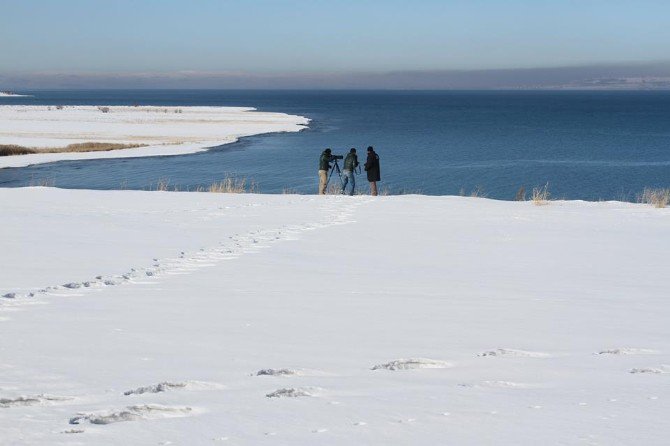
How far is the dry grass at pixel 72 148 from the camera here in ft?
145

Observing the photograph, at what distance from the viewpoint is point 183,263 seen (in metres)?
11.3

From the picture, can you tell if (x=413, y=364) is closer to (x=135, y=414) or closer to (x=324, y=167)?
(x=135, y=414)

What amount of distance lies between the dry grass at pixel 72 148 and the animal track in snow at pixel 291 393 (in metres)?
41.3

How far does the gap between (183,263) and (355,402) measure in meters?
6.65

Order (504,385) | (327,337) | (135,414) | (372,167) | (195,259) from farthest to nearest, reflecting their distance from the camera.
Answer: (372,167) → (195,259) → (327,337) → (504,385) → (135,414)

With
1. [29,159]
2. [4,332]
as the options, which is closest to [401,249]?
[4,332]

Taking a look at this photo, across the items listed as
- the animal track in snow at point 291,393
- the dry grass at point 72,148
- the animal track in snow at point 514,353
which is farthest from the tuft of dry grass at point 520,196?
the dry grass at point 72,148

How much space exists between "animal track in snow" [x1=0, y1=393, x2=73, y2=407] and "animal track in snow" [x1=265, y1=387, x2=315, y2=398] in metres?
1.16

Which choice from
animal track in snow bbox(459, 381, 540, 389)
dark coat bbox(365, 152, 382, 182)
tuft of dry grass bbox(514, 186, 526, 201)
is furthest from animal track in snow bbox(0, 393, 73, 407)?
tuft of dry grass bbox(514, 186, 526, 201)

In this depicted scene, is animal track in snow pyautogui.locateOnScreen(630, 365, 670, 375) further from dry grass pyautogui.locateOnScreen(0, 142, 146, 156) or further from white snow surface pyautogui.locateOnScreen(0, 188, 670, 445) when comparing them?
dry grass pyautogui.locateOnScreen(0, 142, 146, 156)

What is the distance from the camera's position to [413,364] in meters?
6.06

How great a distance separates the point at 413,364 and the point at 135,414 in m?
2.10

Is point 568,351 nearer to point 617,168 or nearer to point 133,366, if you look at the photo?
point 133,366

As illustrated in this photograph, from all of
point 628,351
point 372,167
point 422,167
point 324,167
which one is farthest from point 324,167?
point 422,167
